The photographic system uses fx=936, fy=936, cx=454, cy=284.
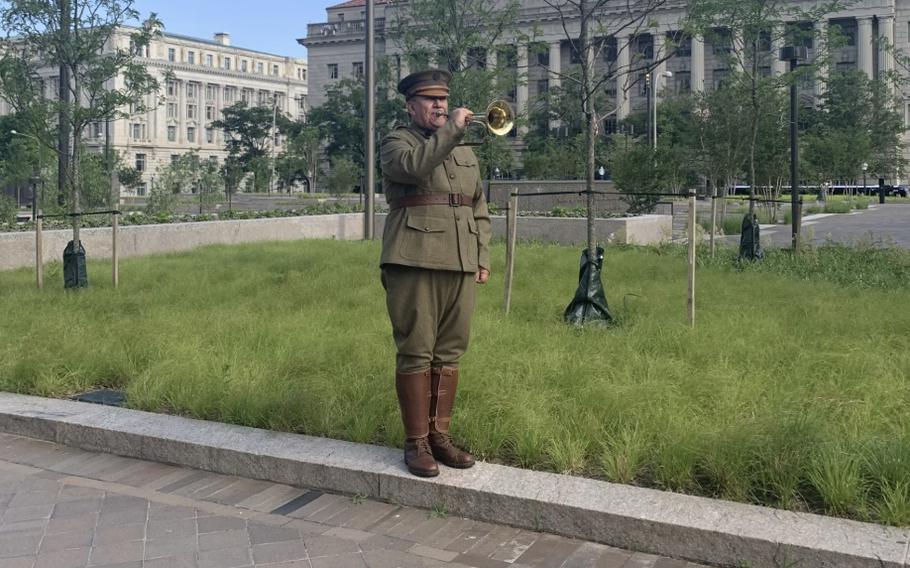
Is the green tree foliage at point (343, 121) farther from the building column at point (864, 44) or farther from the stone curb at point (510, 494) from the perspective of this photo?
the stone curb at point (510, 494)

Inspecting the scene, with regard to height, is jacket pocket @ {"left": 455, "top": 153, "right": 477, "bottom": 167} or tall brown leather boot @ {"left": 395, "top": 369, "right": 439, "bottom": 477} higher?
jacket pocket @ {"left": 455, "top": 153, "right": 477, "bottom": 167}

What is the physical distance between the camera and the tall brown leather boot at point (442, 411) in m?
4.63

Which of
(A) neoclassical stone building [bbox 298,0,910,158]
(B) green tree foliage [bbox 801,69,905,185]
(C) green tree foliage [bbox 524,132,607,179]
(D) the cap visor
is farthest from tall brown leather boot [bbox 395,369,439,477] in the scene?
(A) neoclassical stone building [bbox 298,0,910,158]

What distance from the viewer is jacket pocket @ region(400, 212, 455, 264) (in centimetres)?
449

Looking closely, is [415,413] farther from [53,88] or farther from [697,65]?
[697,65]

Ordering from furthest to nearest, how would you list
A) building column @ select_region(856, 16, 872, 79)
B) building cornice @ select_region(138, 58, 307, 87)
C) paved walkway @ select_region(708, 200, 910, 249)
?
building cornice @ select_region(138, 58, 307, 87) → building column @ select_region(856, 16, 872, 79) → paved walkway @ select_region(708, 200, 910, 249)

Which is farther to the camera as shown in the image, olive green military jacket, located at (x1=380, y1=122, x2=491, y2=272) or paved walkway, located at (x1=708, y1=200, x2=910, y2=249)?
paved walkway, located at (x1=708, y1=200, x2=910, y2=249)

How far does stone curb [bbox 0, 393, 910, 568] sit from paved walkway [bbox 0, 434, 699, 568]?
71 millimetres

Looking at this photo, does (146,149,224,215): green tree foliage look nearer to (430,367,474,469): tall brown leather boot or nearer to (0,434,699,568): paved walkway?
(0,434,699,568): paved walkway

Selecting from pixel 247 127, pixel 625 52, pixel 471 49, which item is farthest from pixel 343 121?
pixel 471 49

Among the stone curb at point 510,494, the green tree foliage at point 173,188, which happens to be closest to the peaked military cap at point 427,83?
the stone curb at point 510,494

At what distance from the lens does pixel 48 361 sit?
6715 mm

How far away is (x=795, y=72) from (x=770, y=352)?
1379 centimetres

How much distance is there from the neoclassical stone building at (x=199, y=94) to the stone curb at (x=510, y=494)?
10096cm
